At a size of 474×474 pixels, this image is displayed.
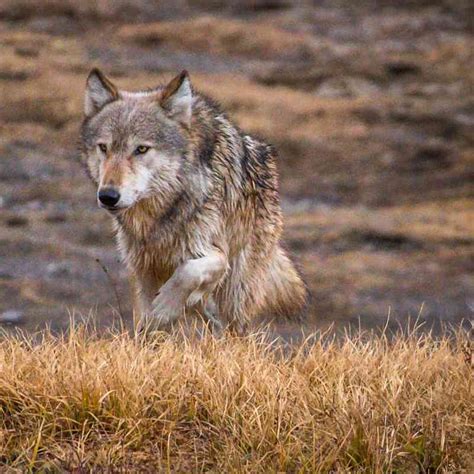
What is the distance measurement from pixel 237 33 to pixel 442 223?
13708 mm

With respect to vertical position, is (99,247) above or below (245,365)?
below

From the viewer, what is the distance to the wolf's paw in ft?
26.9

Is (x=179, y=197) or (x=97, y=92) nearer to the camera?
(x=179, y=197)

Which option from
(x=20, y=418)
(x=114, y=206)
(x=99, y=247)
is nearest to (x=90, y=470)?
(x=20, y=418)

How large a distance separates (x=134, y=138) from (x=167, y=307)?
1.02 metres

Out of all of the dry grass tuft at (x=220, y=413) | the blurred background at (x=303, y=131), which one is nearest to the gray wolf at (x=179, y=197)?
the dry grass tuft at (x=220, y=413)

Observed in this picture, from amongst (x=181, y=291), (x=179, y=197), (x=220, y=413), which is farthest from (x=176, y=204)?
(x=220, y=413)

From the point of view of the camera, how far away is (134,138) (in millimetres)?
8242

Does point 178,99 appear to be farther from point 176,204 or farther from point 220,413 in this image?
point 220,413

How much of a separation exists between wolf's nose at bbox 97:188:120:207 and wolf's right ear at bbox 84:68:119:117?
946mm

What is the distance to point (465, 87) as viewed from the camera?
114ft

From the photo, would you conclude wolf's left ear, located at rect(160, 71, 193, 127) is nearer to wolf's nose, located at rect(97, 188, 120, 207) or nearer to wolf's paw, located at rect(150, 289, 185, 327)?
wolf's nose, located at rect(97, 188, 120, 207)

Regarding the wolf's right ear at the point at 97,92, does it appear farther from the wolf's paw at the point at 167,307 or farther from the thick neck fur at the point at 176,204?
the wolf's paw at the point at 167,307

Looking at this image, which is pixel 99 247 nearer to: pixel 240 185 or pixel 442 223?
pixel 442 223
